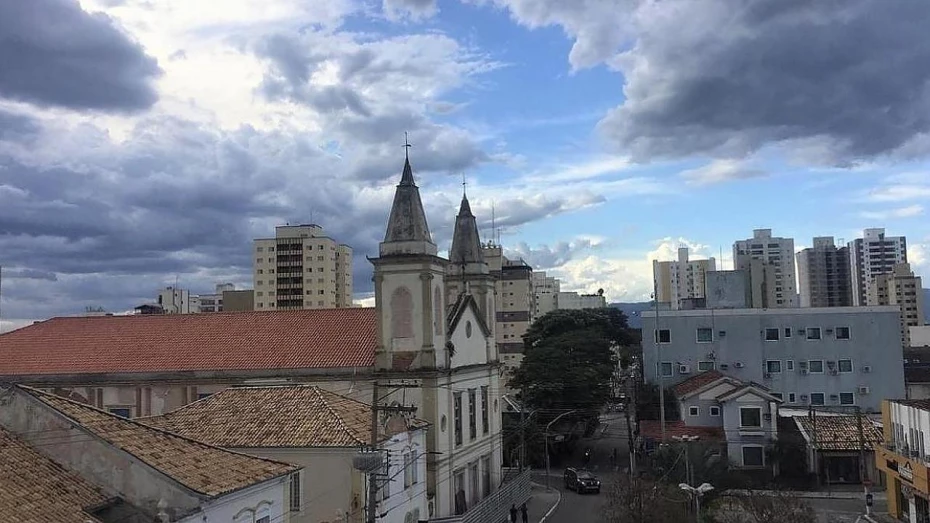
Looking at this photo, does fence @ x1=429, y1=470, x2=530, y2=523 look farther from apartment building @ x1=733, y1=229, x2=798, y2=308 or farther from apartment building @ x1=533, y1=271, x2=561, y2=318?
apartment building @ x1=533, y1=271, x2=561, y2=318

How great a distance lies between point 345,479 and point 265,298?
70.3 m

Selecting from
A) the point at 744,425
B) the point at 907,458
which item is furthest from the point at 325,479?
the point at 744,425

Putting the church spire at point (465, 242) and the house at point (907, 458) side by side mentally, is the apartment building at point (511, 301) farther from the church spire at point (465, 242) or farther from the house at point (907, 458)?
the house at point (907, 458)

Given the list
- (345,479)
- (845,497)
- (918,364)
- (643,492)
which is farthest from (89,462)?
(918,364)

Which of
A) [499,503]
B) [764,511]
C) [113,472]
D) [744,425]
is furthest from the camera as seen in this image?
[744,425]

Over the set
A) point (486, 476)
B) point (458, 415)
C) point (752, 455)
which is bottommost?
point (486, 476)

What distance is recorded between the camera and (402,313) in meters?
35.8

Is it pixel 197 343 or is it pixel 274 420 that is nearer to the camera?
pixel 274 420

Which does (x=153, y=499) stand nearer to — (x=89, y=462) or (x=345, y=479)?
(x=89, y=462)

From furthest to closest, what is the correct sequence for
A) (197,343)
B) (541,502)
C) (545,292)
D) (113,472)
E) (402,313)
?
1. (545,292)
2. (541,502)
3. (197,343)
4. (402,313)
5. (113,472)

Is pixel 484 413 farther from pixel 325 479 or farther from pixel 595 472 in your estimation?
pixel 325 479

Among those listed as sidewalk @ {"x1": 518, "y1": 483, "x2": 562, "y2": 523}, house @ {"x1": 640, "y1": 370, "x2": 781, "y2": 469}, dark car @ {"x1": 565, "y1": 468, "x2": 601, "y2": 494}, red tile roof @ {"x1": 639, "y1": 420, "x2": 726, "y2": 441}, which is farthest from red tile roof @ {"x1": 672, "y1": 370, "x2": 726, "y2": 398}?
sidewalk @ {"x1": 518, "y1": 483, "x2": 562, "y2": 523}

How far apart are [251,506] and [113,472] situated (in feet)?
9.56

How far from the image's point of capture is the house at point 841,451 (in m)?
43.2
